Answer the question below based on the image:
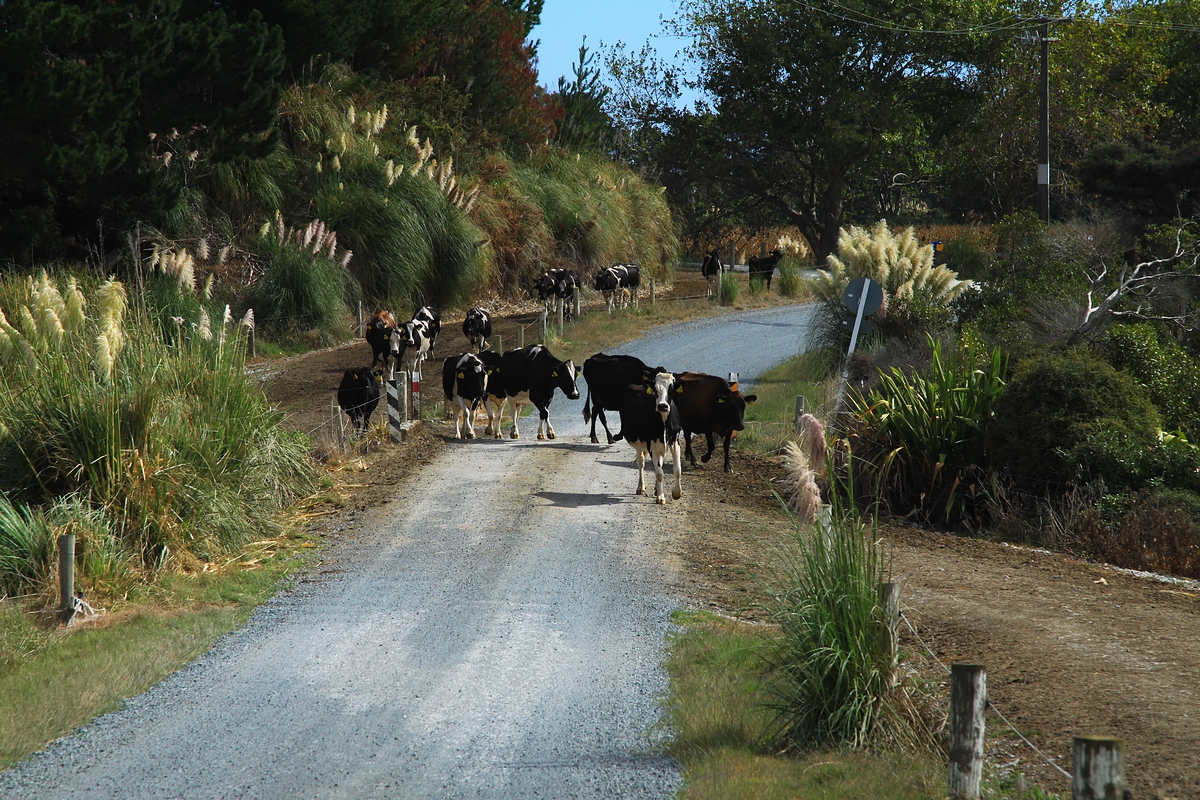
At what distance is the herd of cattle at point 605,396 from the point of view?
13.8 m

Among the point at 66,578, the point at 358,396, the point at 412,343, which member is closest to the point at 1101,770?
the point at 66,578

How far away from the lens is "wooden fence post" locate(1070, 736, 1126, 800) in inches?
172

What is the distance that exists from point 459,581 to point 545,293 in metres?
20.3

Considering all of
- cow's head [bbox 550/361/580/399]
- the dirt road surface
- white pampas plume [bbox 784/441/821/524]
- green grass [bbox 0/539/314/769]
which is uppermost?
white pampas plume [bbox 784/441/821/524]

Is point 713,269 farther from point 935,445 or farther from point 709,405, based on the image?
point 935,445

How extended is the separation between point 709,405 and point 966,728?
10.1 meters

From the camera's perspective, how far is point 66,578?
9.34 meters

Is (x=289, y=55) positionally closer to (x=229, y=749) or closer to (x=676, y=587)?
(x=676, y=587)

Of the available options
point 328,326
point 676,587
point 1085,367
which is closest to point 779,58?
point 328,326

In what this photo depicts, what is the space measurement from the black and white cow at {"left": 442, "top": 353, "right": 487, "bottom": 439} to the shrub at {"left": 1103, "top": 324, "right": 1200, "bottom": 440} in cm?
883

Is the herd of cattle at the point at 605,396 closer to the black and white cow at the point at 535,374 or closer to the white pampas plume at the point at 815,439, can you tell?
the black and white cow at the point at 535,374

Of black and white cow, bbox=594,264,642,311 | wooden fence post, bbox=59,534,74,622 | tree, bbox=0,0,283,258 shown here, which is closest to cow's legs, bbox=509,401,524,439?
tree, bbox=0,0,283,258

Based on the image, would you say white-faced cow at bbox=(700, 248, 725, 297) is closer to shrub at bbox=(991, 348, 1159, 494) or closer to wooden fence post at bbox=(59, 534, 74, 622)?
shrub at bbox=(991, 348, 1159, 494)

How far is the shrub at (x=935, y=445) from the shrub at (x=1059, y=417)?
415mm
